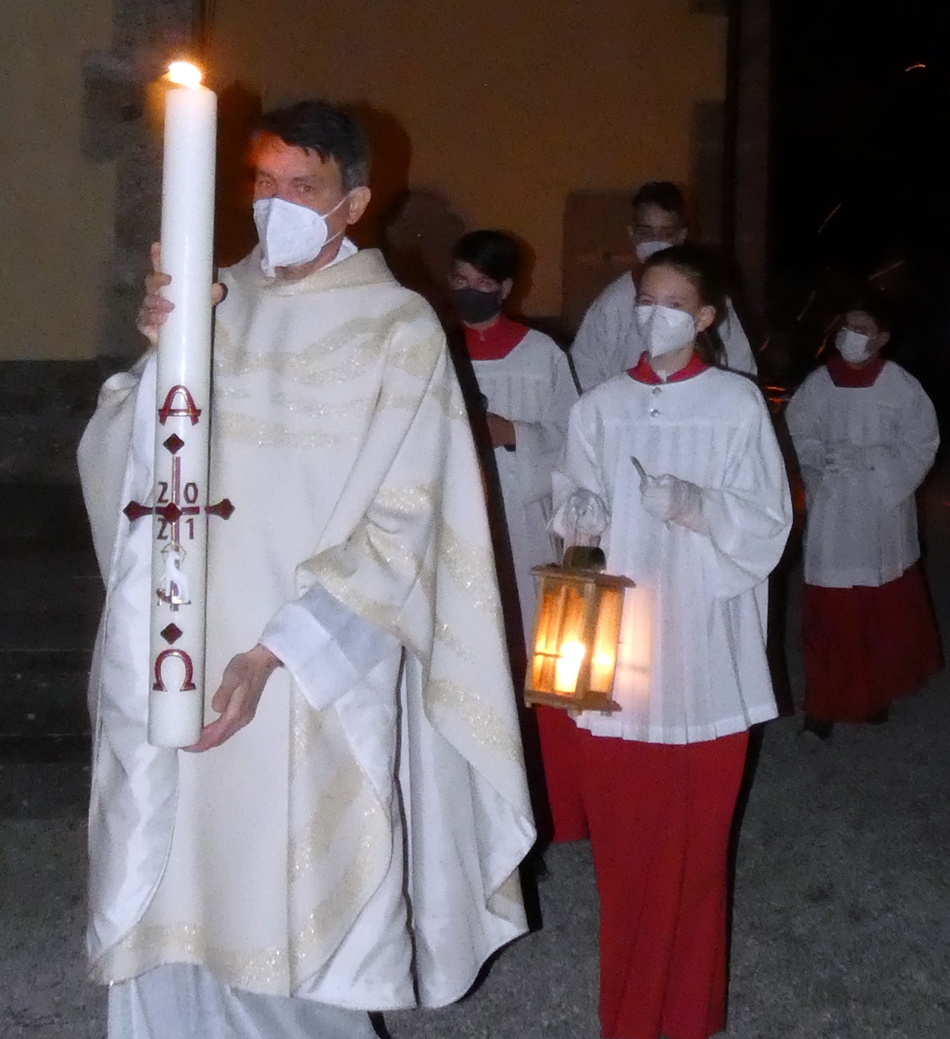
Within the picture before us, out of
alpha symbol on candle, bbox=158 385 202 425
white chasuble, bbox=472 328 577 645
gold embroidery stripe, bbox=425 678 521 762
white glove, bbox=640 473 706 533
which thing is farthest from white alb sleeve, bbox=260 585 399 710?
white chasuble, bbox=472 328 577 645

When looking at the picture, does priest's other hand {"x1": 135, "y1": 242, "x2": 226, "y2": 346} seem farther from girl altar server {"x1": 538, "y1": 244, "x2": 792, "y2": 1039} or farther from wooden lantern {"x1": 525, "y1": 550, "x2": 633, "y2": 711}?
girl altar server {"x1": 538, "y1": 244, "x2": 792, "y2": 1039}

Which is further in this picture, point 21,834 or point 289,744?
point 21,834

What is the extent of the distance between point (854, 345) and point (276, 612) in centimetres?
473

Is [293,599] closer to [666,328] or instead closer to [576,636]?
[576,636]

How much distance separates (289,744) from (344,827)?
7.5 inches

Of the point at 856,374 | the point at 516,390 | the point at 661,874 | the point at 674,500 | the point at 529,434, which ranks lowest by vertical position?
the point at 661,874

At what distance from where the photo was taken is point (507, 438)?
4.82 metres

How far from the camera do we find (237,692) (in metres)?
2.47

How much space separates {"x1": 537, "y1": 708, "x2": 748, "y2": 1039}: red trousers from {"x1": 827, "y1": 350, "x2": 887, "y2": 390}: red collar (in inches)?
144

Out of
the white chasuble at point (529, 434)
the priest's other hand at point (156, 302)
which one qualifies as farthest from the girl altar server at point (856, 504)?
the priest's other hand at point (156, 302)

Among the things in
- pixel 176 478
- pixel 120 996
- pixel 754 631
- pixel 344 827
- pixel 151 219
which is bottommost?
pixel 120 996

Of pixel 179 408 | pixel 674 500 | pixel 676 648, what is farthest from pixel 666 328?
pixel 179 408

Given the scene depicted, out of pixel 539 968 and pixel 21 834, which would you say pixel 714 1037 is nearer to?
pixel 539 968

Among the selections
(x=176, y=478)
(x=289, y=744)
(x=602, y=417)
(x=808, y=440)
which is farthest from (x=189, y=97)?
(x=808, y=440)
